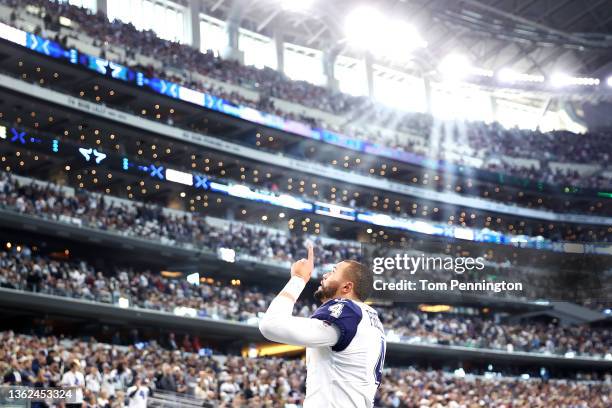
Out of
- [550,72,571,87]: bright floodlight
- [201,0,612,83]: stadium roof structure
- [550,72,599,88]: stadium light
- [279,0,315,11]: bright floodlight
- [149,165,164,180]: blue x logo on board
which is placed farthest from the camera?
[550,72,599,88]: stadium light

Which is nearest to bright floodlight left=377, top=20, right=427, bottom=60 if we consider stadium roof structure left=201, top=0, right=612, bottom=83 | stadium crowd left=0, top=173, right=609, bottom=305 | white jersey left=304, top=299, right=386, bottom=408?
stadium roof structure left=201, top=0, right=612, bottom=83

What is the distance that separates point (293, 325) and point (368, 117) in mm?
58638

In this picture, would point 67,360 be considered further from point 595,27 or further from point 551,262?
point 595,27

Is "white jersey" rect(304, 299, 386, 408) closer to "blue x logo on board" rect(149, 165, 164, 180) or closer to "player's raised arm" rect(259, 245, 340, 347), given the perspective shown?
"player's raised arm" rect(259, 245, 340, 347)

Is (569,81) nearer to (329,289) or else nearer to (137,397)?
(137,397)

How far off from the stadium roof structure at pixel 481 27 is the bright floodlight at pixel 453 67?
893 mm

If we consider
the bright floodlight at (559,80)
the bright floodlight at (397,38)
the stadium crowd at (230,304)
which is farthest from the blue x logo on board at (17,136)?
the bright floodlight at (559,80)

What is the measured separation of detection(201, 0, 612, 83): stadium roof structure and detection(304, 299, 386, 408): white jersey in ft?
177

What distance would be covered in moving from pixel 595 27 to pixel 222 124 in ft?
119

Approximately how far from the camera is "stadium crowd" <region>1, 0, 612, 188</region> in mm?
48188

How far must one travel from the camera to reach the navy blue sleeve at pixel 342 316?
4660 mm

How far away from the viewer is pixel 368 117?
62.5 m

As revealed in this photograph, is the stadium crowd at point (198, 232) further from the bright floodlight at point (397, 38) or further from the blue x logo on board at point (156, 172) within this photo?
the bright floodlight at point (397, 38)

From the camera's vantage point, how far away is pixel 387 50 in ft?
208
